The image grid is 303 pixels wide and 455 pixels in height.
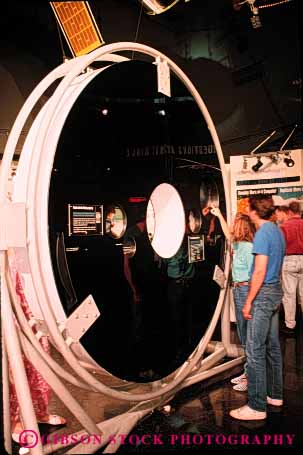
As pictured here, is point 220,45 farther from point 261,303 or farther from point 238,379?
point 238,379

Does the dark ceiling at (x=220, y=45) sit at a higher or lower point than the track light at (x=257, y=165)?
higher

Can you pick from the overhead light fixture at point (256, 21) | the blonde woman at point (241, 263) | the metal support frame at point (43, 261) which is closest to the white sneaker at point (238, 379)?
the blonde woman at point (241, 263)

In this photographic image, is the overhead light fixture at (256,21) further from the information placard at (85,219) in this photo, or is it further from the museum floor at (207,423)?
the museum floor at (207,423)

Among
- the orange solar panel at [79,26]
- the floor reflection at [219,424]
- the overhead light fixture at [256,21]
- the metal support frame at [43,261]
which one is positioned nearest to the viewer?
the metal support frame at [43,261]

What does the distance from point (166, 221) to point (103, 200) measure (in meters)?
0.77

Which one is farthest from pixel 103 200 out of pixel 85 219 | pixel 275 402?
pixel 275 402

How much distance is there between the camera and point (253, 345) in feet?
6.79

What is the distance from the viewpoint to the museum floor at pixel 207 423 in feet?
5.97

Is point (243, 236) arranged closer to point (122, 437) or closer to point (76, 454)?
point (122, 437)

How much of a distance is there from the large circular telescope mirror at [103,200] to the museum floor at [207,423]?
0.61 feet

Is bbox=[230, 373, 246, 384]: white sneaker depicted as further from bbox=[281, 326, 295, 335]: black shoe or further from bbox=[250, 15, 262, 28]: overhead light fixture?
bbox=[250, 15, 262, 28]: overhead light fixture

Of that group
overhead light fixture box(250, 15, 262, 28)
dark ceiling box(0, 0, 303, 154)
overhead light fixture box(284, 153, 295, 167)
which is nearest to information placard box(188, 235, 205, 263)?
dark ceiling box(0, 0, 303, 154)

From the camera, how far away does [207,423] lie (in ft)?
6.70

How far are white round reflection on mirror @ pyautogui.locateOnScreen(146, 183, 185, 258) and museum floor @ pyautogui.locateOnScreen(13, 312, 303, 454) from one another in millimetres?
848
